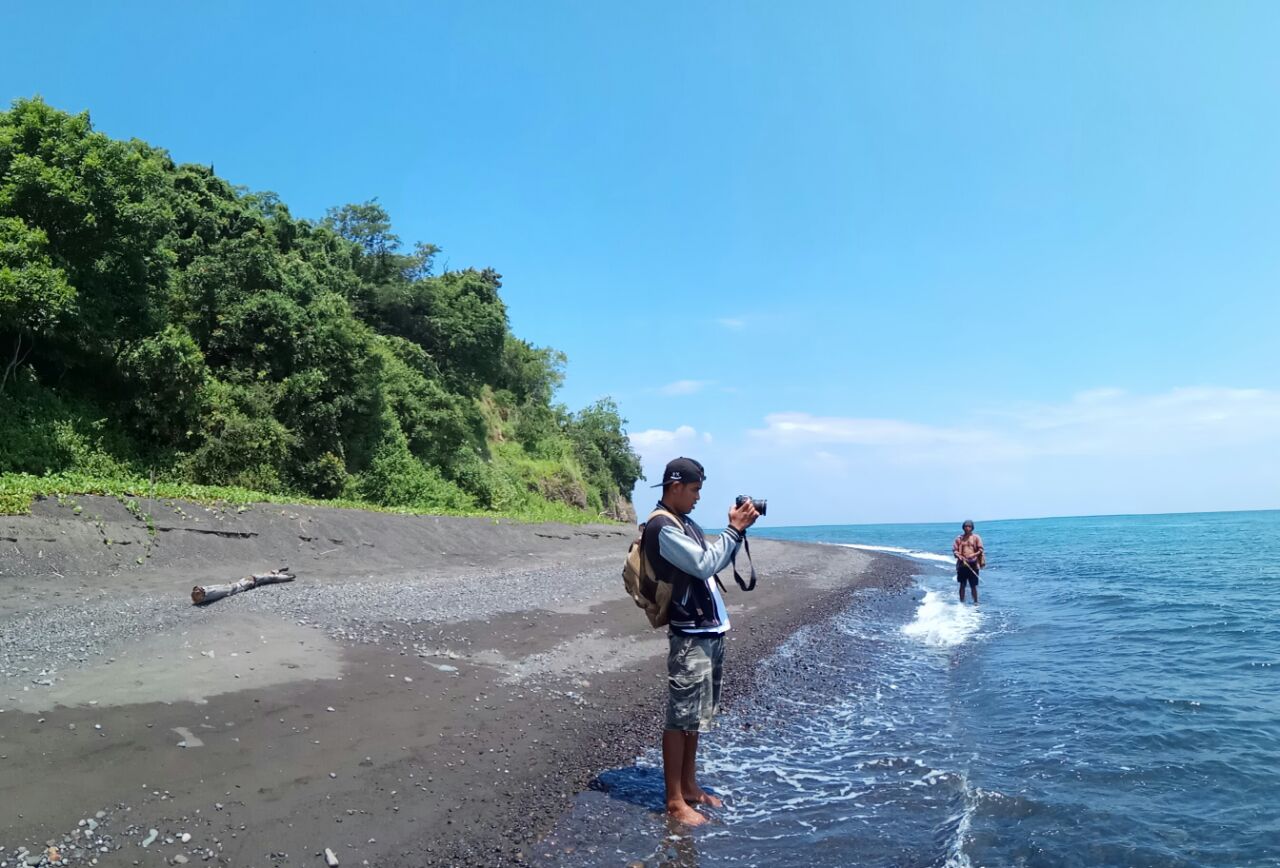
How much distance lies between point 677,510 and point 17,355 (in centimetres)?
1901

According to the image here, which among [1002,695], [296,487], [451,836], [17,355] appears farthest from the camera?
[296,487]

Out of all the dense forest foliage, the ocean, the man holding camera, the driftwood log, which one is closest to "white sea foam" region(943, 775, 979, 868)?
the ocean

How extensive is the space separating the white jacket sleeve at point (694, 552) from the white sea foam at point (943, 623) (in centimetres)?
1072

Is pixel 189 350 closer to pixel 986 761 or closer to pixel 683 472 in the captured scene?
pixel 683 472

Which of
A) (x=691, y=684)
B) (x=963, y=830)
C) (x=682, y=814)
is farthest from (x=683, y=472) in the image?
(x=963, y=830)

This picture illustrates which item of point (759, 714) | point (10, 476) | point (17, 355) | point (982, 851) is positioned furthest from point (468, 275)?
point (982, 851)

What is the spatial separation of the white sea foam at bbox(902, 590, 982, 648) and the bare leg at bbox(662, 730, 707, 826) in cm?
1018

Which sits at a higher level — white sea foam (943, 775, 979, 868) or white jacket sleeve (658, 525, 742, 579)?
white jacket sleeve (658, 525, 742, 579)

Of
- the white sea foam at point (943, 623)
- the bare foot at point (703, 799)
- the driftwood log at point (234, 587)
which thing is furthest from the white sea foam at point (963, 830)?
the driftwood log at point (234, 587)

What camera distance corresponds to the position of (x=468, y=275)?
1641 inches

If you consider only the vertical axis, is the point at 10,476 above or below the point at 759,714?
above

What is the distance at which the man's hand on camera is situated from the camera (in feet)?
17.3

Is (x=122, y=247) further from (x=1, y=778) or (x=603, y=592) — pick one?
(x=1, y=778)

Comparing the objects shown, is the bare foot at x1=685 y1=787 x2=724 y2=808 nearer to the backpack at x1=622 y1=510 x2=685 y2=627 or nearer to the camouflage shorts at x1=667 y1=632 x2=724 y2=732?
the camouflage shorts at x1=667 y1=632 x2=724 y2=732
